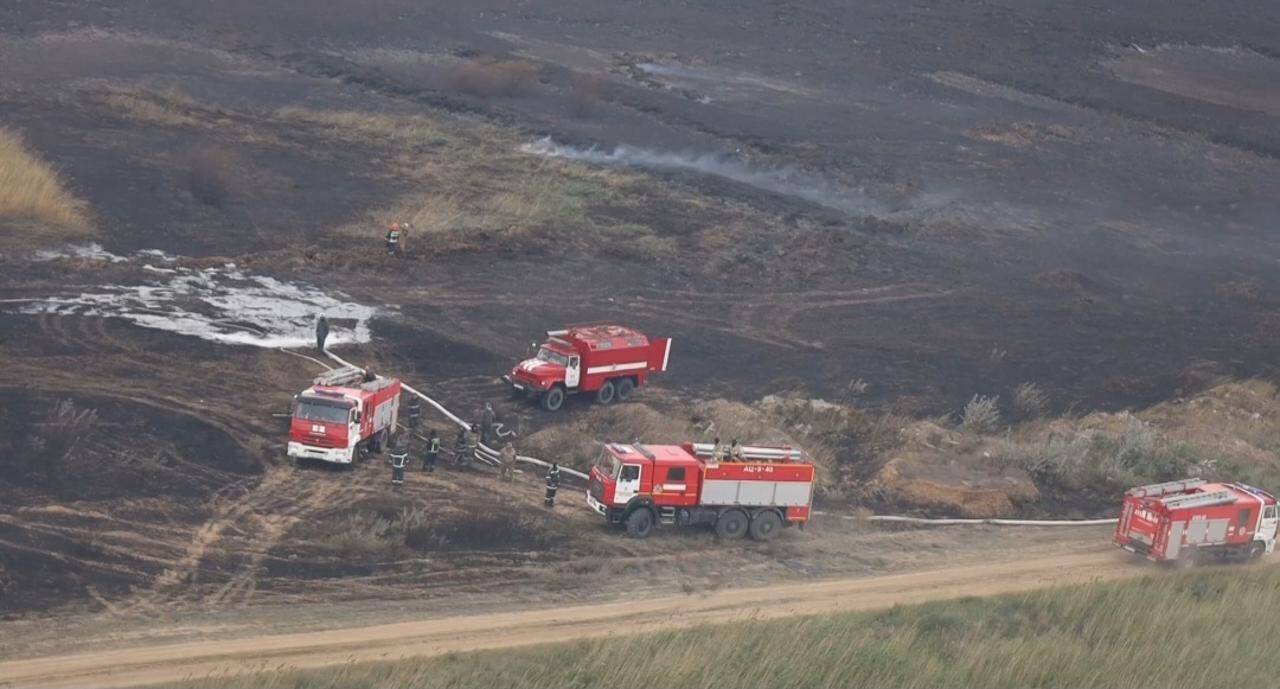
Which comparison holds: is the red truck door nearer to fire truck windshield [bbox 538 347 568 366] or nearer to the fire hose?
fire truck windshield [bbox 538 347 568 366]

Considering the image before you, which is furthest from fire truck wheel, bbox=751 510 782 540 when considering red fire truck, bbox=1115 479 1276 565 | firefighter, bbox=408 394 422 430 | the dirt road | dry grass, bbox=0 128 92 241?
dry grass, bbox=0 128 92 241

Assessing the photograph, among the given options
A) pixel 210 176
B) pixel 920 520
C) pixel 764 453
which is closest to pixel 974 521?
pixel 920 520

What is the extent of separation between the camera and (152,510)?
103 ft

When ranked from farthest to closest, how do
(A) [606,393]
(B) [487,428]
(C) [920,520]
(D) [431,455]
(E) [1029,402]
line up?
(E) [1029,402] → (A) [606,393] → (B) [487,428] → (C) [920,520] → (D) [431,455]

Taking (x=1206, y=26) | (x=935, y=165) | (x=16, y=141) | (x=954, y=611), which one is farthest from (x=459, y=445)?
(x=1206, y=26)

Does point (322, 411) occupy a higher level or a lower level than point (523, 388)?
higher

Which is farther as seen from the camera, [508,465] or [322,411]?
[508,465]

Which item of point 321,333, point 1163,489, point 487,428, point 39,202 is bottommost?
point 487,428

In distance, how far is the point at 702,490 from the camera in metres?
33.2

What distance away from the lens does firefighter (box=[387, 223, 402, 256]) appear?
2078 inches

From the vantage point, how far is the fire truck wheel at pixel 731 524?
3356 centimetres

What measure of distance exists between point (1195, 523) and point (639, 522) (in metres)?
11.9

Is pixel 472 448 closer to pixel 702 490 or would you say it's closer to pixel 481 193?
pixel 702 490

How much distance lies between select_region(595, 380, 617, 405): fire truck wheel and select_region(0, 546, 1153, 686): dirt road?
12135 millimetres
